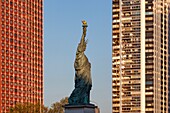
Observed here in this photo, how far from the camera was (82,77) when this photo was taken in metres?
86.4

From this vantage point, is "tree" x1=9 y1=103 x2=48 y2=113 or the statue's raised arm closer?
the statue's raised arm

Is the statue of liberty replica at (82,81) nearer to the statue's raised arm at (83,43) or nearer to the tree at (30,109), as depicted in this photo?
the statue's raised arm at (83,43)

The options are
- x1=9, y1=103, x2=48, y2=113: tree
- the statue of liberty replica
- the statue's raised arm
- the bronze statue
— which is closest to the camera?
the statue of liberty replica

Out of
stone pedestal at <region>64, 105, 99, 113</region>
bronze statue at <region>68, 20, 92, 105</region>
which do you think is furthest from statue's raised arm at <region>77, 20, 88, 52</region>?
stone pedestal at <region>64, 105, 99, 113</region>

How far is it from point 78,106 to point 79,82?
3528 millimetres

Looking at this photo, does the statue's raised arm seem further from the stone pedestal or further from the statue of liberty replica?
the stone pedestal

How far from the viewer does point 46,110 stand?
15400 centimetres

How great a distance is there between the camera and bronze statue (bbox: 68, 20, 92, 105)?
281ft

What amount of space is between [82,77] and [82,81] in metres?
0.46

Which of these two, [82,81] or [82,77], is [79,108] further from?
[82,77]

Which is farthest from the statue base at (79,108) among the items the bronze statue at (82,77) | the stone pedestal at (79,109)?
the bronze statue at (82,77)

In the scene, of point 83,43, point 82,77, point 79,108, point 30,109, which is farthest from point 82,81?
point 30,109

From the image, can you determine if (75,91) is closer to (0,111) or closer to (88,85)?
(88,85)

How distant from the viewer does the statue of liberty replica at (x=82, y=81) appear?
279 ft
